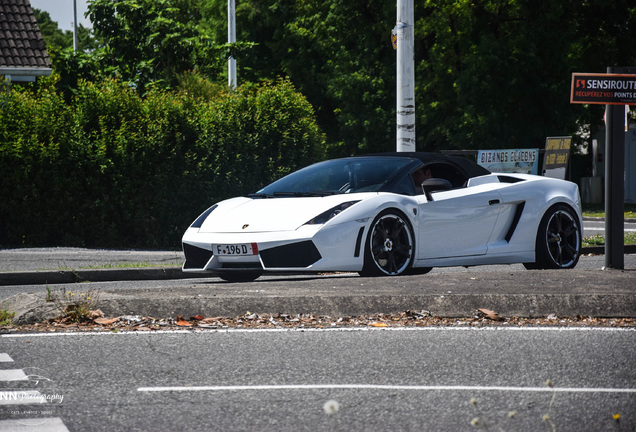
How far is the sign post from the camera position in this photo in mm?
9609

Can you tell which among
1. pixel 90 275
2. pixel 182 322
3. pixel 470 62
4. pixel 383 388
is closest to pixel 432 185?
pixel 182 322

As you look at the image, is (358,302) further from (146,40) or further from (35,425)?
(146,40)

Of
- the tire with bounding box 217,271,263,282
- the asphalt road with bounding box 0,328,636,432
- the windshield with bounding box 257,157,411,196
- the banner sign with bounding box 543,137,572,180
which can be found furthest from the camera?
the banner sign with bounding box 543,137,572,180

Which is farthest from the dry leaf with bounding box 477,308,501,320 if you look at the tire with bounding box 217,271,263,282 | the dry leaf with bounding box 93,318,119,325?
the tire with bounding box 217,271,263,282

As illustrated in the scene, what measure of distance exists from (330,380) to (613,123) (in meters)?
5.80

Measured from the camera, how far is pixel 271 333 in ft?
22.1

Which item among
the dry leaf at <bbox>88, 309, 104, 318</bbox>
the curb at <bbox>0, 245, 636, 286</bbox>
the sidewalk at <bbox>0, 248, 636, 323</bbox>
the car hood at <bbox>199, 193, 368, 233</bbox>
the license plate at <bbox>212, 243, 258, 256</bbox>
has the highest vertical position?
the car hood at <bbox>199, 193, 368, 233</bbox>

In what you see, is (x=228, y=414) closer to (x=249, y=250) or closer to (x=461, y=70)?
(x=249, y=250)

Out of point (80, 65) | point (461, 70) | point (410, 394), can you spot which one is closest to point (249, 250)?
point (410, 394)

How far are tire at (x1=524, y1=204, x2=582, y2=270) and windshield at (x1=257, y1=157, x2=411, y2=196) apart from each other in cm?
167

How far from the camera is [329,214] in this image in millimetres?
8938

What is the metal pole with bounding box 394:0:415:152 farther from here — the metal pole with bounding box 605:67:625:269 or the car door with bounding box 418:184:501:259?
the metal pole with bounding box 605:67:625:269

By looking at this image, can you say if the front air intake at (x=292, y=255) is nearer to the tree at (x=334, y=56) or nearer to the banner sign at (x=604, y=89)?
the banner sign at (x=604, y=89)

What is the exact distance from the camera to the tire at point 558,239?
33.8 ft
